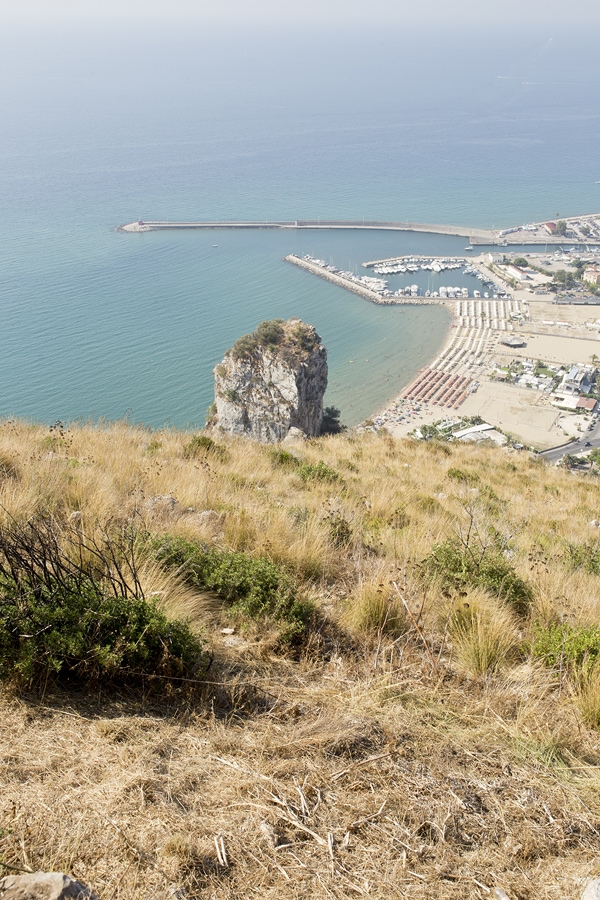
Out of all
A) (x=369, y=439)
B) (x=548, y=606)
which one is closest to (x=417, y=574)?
(x=548, y=606)

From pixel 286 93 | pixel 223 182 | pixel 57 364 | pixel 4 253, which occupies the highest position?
pixel 286 93

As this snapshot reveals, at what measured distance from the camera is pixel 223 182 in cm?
8944

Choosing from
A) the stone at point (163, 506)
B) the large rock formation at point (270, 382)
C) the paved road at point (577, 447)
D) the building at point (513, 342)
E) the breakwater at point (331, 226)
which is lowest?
the paved road at point (577, 447)

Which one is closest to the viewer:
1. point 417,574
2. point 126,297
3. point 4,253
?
point 417,574

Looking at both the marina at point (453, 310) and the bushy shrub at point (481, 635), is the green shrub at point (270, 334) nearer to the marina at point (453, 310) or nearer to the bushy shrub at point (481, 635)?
the marina at point (453, 310)

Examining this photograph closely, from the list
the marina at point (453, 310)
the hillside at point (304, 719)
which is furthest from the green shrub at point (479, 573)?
the marina at point (453, 310)

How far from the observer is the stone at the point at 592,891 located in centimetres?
173

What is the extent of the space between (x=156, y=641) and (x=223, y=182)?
322 ft

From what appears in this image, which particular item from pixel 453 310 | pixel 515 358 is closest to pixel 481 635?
pixel 515 358

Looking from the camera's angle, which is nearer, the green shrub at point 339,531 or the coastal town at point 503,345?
the green shrub at point 339,531

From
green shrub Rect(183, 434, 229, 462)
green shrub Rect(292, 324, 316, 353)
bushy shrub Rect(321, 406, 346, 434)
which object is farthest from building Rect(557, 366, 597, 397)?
green shrub Rect(183, 434, 229, 462)

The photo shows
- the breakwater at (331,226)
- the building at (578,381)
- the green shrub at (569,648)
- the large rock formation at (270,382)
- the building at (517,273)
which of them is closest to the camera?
the green shrub at (569,648)

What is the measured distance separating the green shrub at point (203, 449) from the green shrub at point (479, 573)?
159 inches

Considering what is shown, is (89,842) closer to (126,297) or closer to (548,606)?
(548,606)
